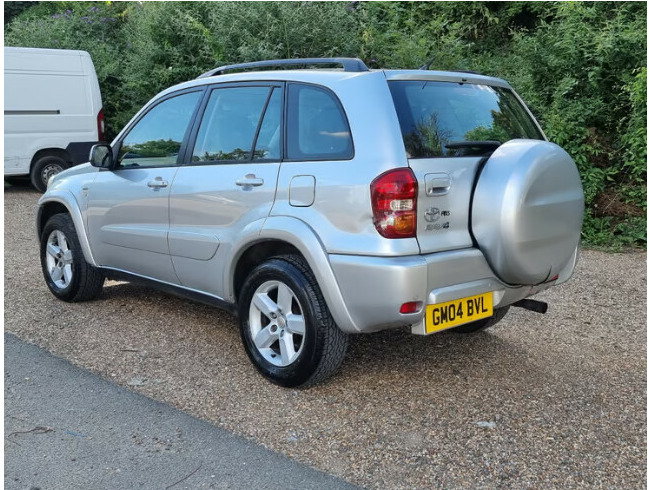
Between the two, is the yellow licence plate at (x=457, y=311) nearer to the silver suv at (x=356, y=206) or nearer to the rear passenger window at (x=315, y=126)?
the silver suv at (x=356, y=206)

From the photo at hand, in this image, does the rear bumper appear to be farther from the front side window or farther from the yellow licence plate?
the front side window

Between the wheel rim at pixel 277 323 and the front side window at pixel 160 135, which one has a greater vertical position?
the front side window at pixel 160 135

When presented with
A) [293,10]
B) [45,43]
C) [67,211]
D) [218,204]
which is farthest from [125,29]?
[218,204]

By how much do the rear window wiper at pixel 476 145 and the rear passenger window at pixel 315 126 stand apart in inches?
22.1

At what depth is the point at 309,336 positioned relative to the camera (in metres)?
3.87

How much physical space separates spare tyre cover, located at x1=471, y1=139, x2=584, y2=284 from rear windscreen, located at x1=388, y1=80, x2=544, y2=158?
0.23 metres

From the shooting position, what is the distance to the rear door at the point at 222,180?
415 cm

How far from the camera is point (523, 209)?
3688 millimetres

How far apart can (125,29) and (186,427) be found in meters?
13.2

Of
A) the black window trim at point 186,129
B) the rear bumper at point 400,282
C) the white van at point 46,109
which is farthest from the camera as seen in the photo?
the white van at point 46,109

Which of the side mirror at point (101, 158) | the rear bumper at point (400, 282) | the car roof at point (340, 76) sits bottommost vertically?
the rear bumper at point (400, 282)

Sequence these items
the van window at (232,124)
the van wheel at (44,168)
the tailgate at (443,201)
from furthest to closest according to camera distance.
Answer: the van wheel at (44,168) < the van window at (232,124) < the tailgate at (443,201)

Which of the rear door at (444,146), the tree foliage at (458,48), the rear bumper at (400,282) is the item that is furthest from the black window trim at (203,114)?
the tree foliage at (458,48)

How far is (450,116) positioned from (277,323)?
150 centimetres
